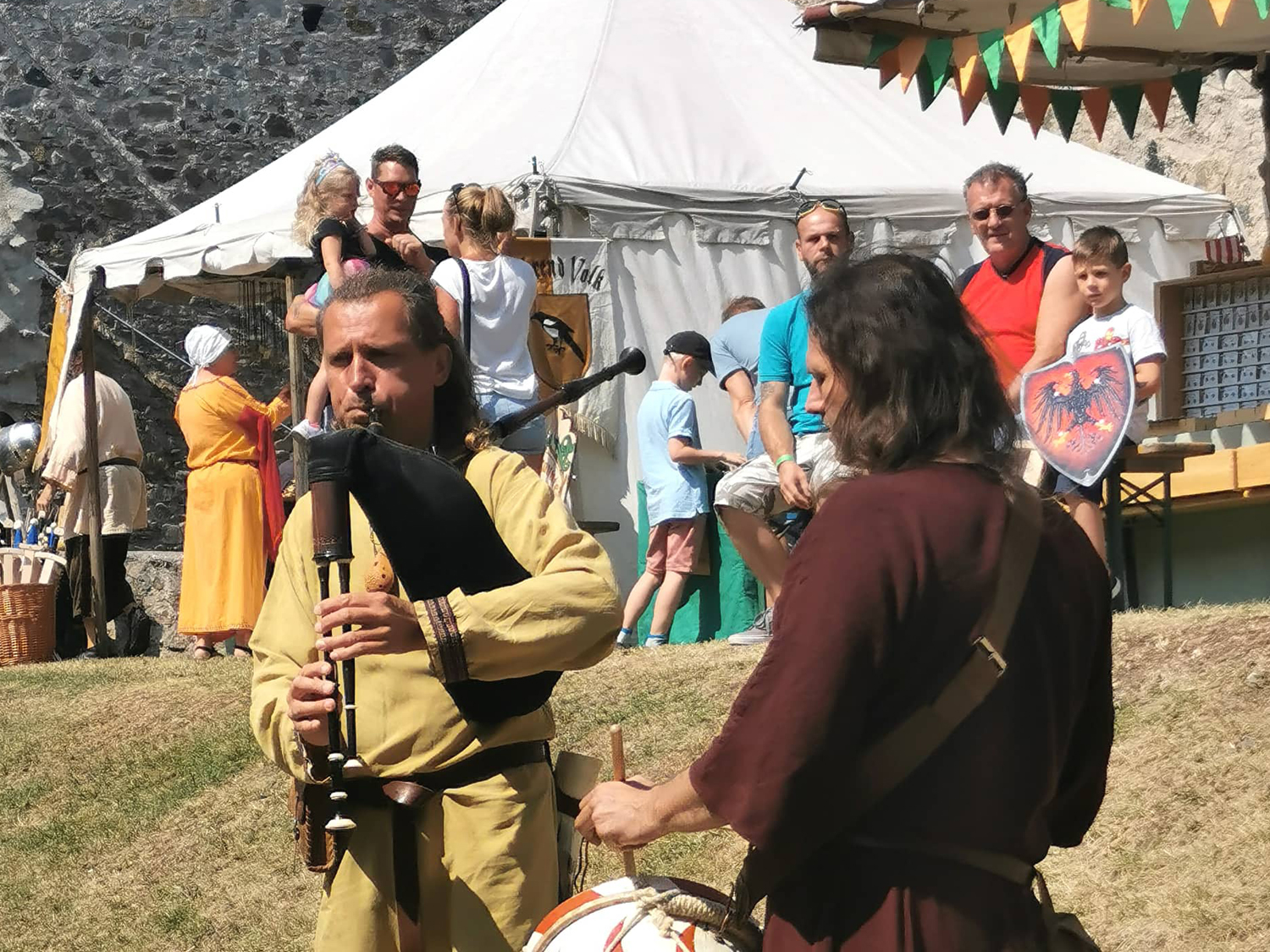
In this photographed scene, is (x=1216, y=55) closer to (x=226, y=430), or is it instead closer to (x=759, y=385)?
(x=759, y=385)

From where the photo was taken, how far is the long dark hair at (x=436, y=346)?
9.52ft

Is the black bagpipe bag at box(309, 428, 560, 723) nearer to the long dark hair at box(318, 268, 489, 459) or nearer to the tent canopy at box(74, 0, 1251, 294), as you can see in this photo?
the long dark hair at box(318, 268, 489, 459)

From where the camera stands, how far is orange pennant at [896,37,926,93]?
6863 millimetres

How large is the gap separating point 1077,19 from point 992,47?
50 cm

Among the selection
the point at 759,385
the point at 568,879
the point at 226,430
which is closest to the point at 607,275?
the point at 226,430

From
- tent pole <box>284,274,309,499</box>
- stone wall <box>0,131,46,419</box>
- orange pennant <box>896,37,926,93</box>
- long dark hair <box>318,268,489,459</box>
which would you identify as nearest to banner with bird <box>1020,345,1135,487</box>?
orange pennant <box>896,37,926,93</box>

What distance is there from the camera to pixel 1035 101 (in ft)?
26.2

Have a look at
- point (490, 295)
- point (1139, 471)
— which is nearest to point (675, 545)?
point (1139, 471)

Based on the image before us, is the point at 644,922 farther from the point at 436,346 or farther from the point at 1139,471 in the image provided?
the point at 1139,471

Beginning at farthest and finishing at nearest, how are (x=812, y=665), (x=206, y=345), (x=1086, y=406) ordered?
(x=206, y=345) < (x=1086, y=406) < (x=812, y=665)

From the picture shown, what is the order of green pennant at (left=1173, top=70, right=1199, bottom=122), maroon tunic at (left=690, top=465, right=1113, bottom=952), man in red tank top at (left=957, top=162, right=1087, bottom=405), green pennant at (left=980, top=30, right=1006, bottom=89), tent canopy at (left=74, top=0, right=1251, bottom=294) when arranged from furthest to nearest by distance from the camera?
tent canopy at (left=74, top=0, right=1251, bottom=294) < green pennant at (left=1173, top=70, right=1199, bottom=122) < green pennant at (left=980, top=30, right=1006, bottom=89) < man in red tank top at (left=957, top=162, right=1087, bottom=405) < maroon tunic at (left=690, top=465, right=1113, bottom=952)

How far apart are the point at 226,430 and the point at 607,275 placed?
2.12m

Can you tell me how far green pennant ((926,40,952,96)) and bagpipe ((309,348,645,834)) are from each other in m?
4.54

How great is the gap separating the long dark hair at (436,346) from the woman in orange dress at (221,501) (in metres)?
6.58
